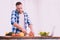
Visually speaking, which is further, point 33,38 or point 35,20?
point 35,20

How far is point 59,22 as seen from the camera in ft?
13.9

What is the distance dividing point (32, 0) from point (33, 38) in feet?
8.44

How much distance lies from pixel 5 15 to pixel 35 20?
2.59ft

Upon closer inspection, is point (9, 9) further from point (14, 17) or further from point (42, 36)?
point (42, 36)

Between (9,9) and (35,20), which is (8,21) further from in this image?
(35,20)

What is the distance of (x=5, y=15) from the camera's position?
4.06m

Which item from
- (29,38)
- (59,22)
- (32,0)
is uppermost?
(32,0)

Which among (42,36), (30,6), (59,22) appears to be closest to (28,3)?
(30,6)

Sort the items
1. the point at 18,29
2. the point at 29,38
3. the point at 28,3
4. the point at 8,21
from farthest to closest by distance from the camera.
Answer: the point at 28,3 → the point at 8,21 → the point at 18,29 → the point at 29,38

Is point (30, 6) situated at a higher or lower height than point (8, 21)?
higher

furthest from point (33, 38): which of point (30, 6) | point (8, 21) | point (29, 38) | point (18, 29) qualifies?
point (30, 6)

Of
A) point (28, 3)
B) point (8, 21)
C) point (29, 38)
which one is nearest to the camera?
point (29, 38)

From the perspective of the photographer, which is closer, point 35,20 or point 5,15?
point 5,15

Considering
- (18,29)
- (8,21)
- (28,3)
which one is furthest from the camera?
(28,3)
